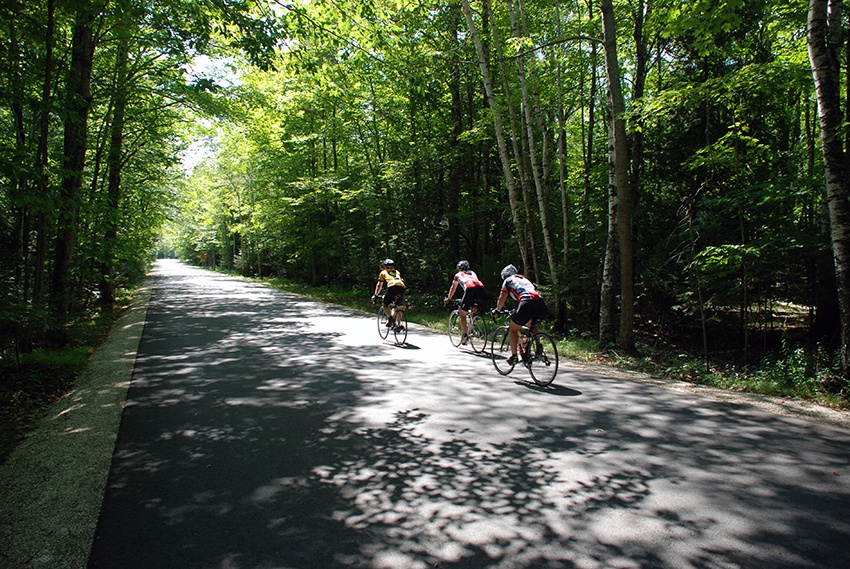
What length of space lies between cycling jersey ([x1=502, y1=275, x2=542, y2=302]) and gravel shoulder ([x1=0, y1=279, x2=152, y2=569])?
231 inches

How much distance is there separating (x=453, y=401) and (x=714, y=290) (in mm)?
8038

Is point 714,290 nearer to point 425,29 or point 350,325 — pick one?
point 350,325

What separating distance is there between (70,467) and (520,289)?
631 centimetres

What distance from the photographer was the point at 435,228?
2005 cm

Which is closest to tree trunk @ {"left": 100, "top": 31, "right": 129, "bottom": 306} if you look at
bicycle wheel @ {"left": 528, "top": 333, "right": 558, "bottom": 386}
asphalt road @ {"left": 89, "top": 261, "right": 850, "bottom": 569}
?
asphalt road @ {"left": 89, "top": 261, "right": 850, "bottom": 569}

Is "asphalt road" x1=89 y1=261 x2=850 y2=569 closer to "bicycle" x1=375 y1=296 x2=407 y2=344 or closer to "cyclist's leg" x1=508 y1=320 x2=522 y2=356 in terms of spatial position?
"cyclist's leg" x1=508 y1=320 x2=522 y2=356

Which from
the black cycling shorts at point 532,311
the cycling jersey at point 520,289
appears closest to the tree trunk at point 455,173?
the cycling jersey at point 520,289

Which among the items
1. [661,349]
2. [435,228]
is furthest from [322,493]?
[435,228]

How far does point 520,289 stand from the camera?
8234 millimetres

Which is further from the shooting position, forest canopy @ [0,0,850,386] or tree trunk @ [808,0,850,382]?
forest canopy @ [0,0,850,386]

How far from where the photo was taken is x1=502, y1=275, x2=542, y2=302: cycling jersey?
8.16 meters

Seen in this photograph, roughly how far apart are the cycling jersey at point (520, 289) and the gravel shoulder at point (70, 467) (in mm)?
1966

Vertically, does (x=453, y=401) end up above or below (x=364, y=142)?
below

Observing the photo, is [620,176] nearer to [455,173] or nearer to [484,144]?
[484,144]
